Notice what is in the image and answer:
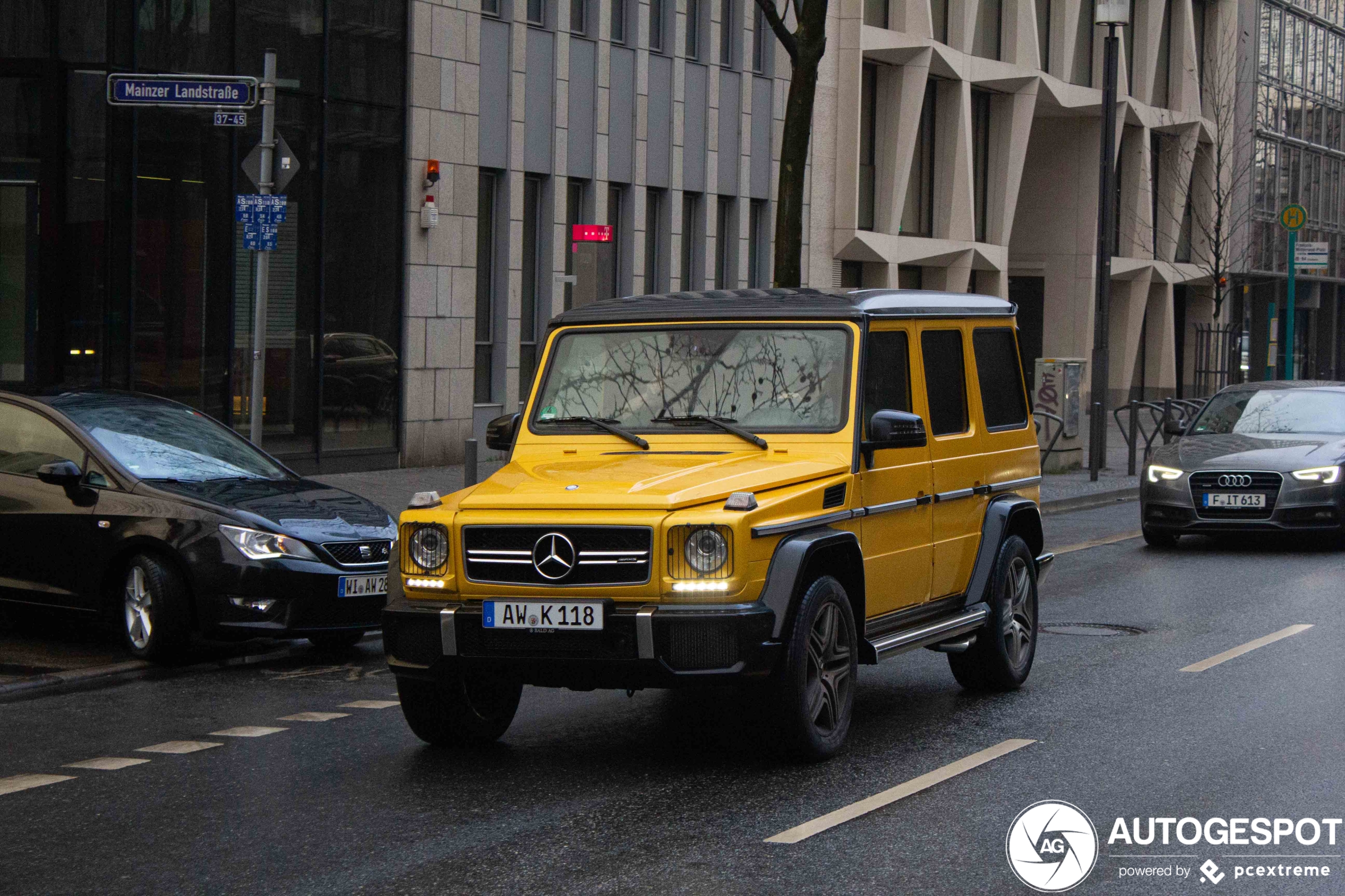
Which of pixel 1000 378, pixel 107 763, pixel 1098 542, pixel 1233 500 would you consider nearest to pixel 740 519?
pixel 107 763

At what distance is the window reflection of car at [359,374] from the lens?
2284cm

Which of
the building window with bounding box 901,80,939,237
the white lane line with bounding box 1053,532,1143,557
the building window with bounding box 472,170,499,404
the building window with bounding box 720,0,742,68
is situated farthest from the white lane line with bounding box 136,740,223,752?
the building window with bounding box 901,80,939,237

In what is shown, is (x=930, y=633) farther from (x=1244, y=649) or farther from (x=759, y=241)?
(x=759, y=241)

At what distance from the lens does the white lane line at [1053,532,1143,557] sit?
55.6 ft

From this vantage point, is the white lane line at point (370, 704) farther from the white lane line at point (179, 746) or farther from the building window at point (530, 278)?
the building window at point (530, 278)

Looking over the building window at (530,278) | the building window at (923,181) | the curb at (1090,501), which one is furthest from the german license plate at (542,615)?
the building window at (923,181)

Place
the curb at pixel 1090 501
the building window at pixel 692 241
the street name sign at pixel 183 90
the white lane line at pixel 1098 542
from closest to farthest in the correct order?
the street name sign at pixel 183 90 < the white lane line at pixel 1098 542 < the curb at pixel 1090 501 < the building window at pixel 692 241

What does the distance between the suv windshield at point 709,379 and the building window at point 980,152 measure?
32.5 metres

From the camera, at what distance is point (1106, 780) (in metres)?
7.33

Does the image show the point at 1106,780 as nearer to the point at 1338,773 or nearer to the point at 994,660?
the point at 1338,773

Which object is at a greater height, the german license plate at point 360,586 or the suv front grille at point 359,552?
the suv front grille at point 359,552

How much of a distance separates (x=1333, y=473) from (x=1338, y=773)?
9691mm

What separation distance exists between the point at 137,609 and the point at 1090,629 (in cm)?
587

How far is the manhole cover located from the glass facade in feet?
30.8
